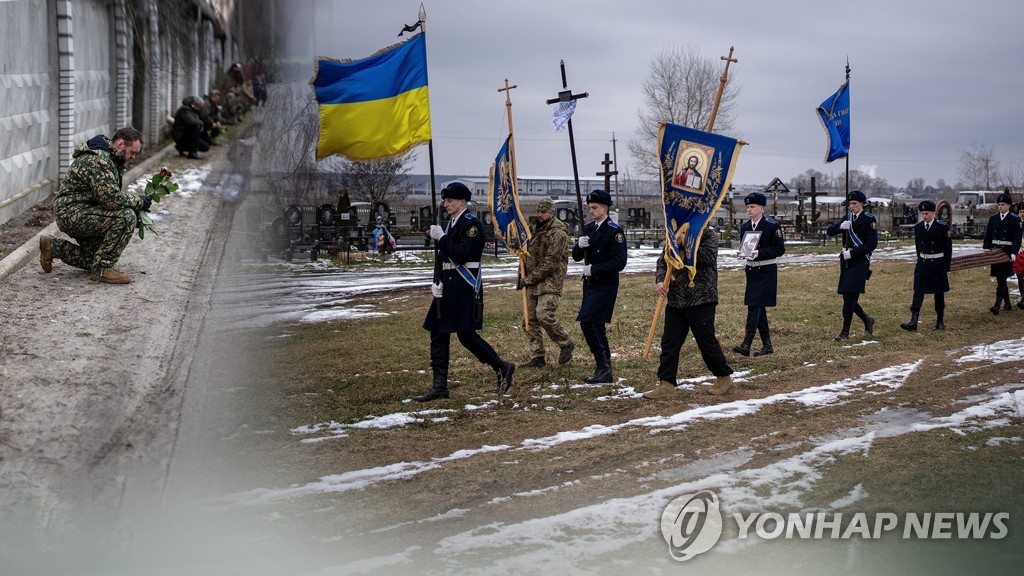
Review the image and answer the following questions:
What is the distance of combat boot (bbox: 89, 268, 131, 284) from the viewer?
9.84 metres

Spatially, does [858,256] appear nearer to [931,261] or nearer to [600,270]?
[931,261]

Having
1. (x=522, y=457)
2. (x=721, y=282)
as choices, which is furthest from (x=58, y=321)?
(x=721, y=282)

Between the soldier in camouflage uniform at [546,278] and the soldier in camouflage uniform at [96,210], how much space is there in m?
4.46

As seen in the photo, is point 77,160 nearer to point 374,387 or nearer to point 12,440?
point 374,387

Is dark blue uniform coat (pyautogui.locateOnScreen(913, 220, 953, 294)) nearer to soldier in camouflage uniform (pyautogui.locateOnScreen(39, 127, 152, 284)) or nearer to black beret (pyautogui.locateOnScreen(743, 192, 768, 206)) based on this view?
black beret (pyautogui.locateOnScreen(743, 192, 768, 206))

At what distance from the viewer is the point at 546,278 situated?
9938mm

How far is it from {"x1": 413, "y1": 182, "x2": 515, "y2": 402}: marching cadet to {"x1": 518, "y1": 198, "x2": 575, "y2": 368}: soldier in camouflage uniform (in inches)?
68.5

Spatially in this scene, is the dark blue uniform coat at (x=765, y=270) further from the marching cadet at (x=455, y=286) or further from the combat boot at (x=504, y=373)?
the marching cadet at (x=455, y=286)

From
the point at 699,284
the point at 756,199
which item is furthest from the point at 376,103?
the point at 756,199

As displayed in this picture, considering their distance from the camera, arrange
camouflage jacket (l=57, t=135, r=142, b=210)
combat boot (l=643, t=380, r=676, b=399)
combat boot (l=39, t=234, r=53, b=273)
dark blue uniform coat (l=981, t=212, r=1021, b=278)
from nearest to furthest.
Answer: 1. combat boot (l=643, t=380, r=676, b=399)
2. camouflage jacket (l=57, t=135, r=142, b=210)
3. combat boot (l=39, t=234, r=53, b=273)
4. dark blue uniform coat (l=981, t=212, r=1021, b=278)

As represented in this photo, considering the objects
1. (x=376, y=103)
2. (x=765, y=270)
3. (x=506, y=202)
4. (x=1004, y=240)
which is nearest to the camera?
(x=376, y=103)

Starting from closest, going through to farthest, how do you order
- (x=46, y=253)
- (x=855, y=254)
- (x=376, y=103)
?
(x=376, y=103) → (x=46, y=253) → (x=855, y=254)

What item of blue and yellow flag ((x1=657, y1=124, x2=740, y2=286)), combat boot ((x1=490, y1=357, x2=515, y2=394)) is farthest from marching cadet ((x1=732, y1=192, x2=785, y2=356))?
combat boot ((x1=490, y1=357, x2=515, y2=394))

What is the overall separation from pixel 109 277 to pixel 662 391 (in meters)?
6.18
